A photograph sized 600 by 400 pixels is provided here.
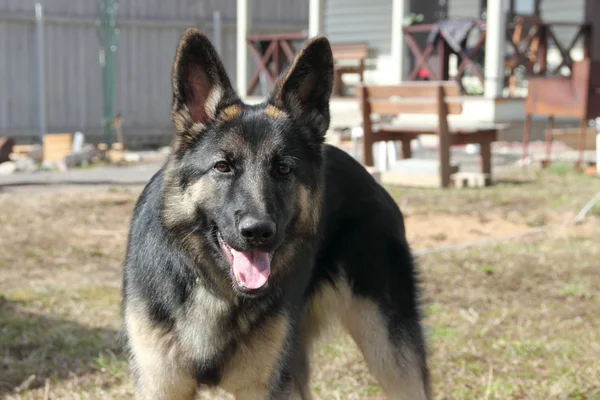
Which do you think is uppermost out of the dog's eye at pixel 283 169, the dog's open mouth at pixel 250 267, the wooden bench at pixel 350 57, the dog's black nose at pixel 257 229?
the wooden bench at pixel 350 57

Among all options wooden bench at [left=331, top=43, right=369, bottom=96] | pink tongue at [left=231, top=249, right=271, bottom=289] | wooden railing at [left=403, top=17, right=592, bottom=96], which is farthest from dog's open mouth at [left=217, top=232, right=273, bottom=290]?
wooden bench at [left=331, top=43, right=369, bottom=96]

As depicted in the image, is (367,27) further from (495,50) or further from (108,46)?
(495,50)

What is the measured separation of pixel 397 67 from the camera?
60.1 ft

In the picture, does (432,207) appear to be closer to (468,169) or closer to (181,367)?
(468,169)

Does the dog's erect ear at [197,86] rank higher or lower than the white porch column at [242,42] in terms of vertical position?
lower

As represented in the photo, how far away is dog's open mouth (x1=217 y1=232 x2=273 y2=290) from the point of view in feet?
10.7

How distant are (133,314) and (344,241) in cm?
104

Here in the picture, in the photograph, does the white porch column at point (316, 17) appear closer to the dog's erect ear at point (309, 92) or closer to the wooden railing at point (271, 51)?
the wooden railing at point (271, 51)

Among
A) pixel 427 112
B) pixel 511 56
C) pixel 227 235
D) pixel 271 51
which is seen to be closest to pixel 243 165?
pixel 227 235

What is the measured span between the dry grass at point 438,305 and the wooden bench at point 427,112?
63.6 inches

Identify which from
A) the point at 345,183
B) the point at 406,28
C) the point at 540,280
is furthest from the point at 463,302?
the point at 406,28

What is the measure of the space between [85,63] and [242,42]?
373 centimetres

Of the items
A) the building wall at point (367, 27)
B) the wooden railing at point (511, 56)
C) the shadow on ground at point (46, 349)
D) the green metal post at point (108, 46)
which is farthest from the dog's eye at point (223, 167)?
the building wall at point (367, 27)

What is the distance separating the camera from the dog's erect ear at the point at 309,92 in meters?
3.60
